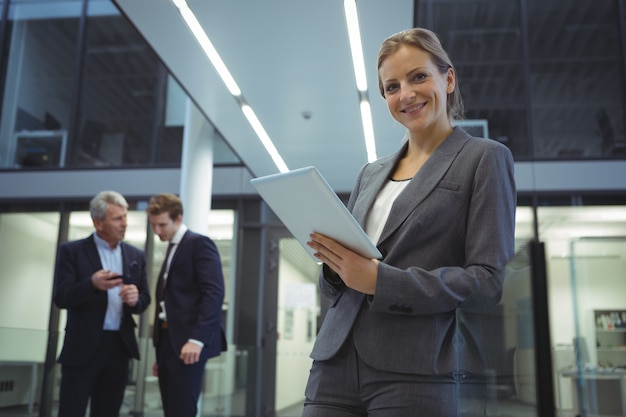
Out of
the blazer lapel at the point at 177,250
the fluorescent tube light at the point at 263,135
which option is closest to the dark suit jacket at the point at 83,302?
the blazer lapel at the point at 177,250

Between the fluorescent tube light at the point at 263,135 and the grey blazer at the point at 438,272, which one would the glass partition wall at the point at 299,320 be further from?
the fluorescent tube light at the point at 263,135

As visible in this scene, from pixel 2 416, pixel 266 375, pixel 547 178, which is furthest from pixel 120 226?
pixel 547 178

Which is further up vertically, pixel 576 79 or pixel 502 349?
pixel 576 79

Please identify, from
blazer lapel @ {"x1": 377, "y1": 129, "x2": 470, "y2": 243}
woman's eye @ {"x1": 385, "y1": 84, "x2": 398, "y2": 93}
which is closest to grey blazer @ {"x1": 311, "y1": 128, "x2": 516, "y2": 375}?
blazer lapel @ {"x1": 377, "y1": 129, "x2": 470, "y2": 243}

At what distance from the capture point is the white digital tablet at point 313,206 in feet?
3.87

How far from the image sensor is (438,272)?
4.04ft

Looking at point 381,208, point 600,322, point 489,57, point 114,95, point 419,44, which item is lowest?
point 600,322

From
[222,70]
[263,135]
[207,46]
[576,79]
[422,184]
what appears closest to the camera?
[422,184]

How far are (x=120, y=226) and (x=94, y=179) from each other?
5.46 meters

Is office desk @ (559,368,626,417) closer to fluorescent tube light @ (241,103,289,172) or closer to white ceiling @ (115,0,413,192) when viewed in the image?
A: white ceiling @ (115,0,413,192)

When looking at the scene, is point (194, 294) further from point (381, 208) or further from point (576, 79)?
point (576, 79)

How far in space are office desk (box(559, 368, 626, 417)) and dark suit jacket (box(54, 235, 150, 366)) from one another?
2.82m

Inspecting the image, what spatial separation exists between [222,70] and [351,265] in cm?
426

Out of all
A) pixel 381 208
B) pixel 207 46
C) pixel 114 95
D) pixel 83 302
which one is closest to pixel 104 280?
pixel 83 302
